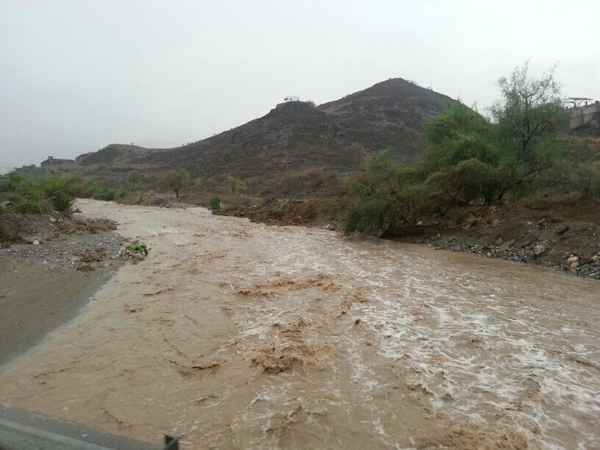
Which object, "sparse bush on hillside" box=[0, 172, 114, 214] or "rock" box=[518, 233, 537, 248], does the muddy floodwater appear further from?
"sparse bush on hillside" box=[0, 172, 114, 214]

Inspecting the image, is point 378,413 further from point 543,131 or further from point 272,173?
point 272,173

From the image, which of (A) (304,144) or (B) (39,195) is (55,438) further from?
(A) (304,144)

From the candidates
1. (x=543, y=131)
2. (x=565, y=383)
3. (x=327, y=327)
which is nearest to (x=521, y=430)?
(x=565, y=383)

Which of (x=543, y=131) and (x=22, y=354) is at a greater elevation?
(x=543, y=131)

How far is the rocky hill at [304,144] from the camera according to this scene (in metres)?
60.2

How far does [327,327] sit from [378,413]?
120 inches

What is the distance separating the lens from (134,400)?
5.35 metres

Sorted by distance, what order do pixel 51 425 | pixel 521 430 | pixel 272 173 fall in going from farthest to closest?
pixel 272 173
pixel 521 430
pixel 51 425

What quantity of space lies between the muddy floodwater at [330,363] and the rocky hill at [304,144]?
3574 centimetres

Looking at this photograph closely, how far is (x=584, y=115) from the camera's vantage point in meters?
42.2

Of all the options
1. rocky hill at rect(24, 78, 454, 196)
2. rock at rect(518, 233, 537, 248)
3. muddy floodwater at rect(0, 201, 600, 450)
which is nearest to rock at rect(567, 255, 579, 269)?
muddy floodwater at rect(0, 201, 600, 450)

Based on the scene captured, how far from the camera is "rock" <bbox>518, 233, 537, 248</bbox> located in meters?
14.8

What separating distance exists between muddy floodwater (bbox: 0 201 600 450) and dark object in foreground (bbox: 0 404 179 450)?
10.0 feet

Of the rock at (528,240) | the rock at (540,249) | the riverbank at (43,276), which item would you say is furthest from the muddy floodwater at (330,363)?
the rock at (528,240)
